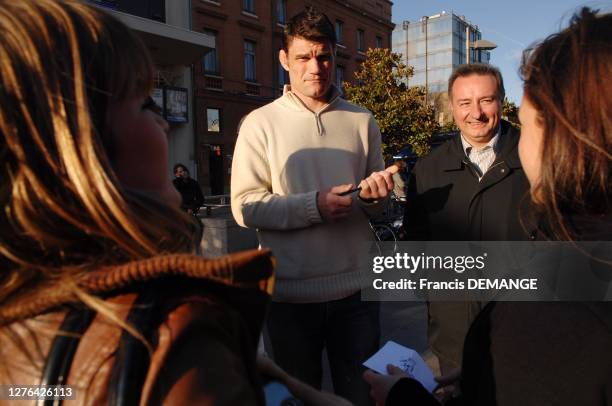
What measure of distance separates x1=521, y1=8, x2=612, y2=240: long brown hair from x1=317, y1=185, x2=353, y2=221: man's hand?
3.20 feet

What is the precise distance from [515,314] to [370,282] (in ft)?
4.28

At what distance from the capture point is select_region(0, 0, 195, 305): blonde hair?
79cm

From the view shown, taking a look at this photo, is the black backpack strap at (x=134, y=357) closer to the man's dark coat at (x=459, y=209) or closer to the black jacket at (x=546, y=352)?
the black jacket at (x=546, y=352)

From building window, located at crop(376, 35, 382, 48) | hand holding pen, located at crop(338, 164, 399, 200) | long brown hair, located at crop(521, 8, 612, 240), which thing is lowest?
hand holding pen, located at crop(338, 164, 399, 200)

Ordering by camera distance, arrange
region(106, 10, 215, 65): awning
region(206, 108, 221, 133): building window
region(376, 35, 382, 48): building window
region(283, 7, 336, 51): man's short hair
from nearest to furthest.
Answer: region(283, 7, 336, 51): man's short hair
region(106, 10, 215, 65): awning
region(206, 108, 221, 133): building window
region(376, 35, 382, 48): building window

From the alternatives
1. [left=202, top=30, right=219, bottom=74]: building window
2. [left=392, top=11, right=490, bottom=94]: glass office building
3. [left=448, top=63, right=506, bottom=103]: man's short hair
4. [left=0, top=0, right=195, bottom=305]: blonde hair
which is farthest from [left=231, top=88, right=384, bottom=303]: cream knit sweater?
[left=392, top=11, right=490, bottom=94]: glass office building

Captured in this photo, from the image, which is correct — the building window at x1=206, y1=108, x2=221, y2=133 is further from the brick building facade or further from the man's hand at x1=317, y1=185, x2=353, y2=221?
the man's hand at x1=317, y1=185, x2=353, y2=221

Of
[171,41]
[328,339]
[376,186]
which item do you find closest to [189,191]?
[171,41]

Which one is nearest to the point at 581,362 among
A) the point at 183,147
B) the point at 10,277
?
the point at 10,277

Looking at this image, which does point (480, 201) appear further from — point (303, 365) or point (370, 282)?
point (303, 365)

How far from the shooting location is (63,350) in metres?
0.71

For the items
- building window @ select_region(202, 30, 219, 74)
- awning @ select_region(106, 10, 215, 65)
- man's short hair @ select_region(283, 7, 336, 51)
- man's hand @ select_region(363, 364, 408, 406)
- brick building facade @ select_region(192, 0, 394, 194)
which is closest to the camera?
man's hand @ select_region(363, 364, 408, 406)

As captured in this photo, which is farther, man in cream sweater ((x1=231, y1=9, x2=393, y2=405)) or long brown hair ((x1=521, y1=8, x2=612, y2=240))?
man in cream sweater ((x1=231, y1=9, x2=393, y2=405))

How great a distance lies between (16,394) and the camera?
0.72 meters
